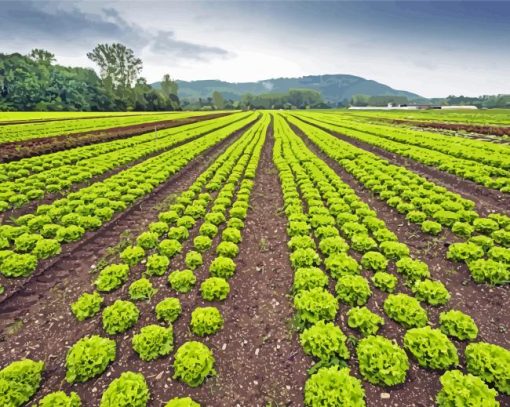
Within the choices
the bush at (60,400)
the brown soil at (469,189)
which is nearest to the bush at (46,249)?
the bush at (60,400)

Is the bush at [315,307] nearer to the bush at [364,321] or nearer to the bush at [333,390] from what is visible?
the bush at [364,321]

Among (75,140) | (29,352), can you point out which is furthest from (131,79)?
(29,352)

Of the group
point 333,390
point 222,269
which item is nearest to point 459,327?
point 333,390

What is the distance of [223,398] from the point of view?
5.55 m

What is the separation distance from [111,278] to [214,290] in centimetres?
335

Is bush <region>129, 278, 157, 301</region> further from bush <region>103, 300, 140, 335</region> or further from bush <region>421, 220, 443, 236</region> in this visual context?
bush <region>421, 220, 443, 236</region>

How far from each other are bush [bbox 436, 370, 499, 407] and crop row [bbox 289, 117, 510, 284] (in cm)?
440

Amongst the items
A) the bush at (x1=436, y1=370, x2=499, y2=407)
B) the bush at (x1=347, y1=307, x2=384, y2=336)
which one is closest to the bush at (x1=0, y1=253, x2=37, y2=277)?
the bush at (x1=347, y1=307, x2=384, y2=336)

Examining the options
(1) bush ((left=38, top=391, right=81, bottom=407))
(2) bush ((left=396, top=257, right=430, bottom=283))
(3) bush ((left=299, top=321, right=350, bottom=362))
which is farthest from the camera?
(2) bush ((left=396, top=257, right=430, bottom=283))

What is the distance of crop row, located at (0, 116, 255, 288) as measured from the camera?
30.1ft

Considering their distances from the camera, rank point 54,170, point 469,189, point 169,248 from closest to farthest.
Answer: point 169,248
point 469,189
point 54,170

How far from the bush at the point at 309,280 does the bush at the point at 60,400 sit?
5.68m

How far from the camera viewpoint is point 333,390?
5062 mm

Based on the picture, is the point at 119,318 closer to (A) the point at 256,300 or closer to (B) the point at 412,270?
(A) the point at 256,300
